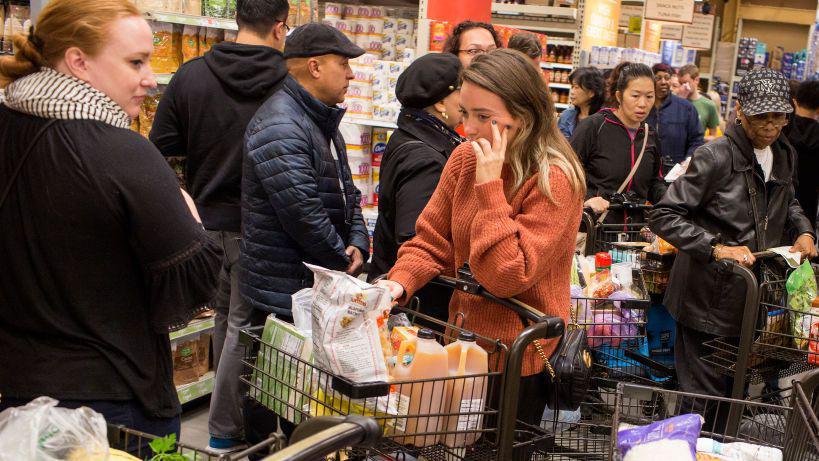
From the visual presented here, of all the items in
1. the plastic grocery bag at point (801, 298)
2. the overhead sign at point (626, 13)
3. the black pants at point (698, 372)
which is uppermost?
the overhead sign at point (626, 13)

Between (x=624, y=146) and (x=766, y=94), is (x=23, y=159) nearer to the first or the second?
(x=766, y=94)

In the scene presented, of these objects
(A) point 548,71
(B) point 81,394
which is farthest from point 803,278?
(A) point 548,71

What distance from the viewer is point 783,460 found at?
2039mm

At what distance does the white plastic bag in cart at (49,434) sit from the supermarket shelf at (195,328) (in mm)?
3371

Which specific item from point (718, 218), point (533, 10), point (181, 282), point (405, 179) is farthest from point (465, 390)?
point (533, 10)

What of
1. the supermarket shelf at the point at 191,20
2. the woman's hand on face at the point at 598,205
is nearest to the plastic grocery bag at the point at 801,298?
the woman's hand on face at the point at 598,205

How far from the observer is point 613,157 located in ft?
18.5

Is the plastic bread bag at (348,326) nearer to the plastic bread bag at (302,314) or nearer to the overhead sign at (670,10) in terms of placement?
the plastic bread bag at (302,314)

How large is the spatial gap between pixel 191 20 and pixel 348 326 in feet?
10.8

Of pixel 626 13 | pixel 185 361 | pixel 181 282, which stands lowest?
pixel 185 361

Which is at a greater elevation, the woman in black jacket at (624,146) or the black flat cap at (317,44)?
the black flat cap at (317,44)

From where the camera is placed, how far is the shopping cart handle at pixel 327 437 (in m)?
1.13

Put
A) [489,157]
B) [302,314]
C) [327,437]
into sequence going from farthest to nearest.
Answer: [489,157], [302,314], [327,437]

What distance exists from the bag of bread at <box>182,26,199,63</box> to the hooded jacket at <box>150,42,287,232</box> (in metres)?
0.80
